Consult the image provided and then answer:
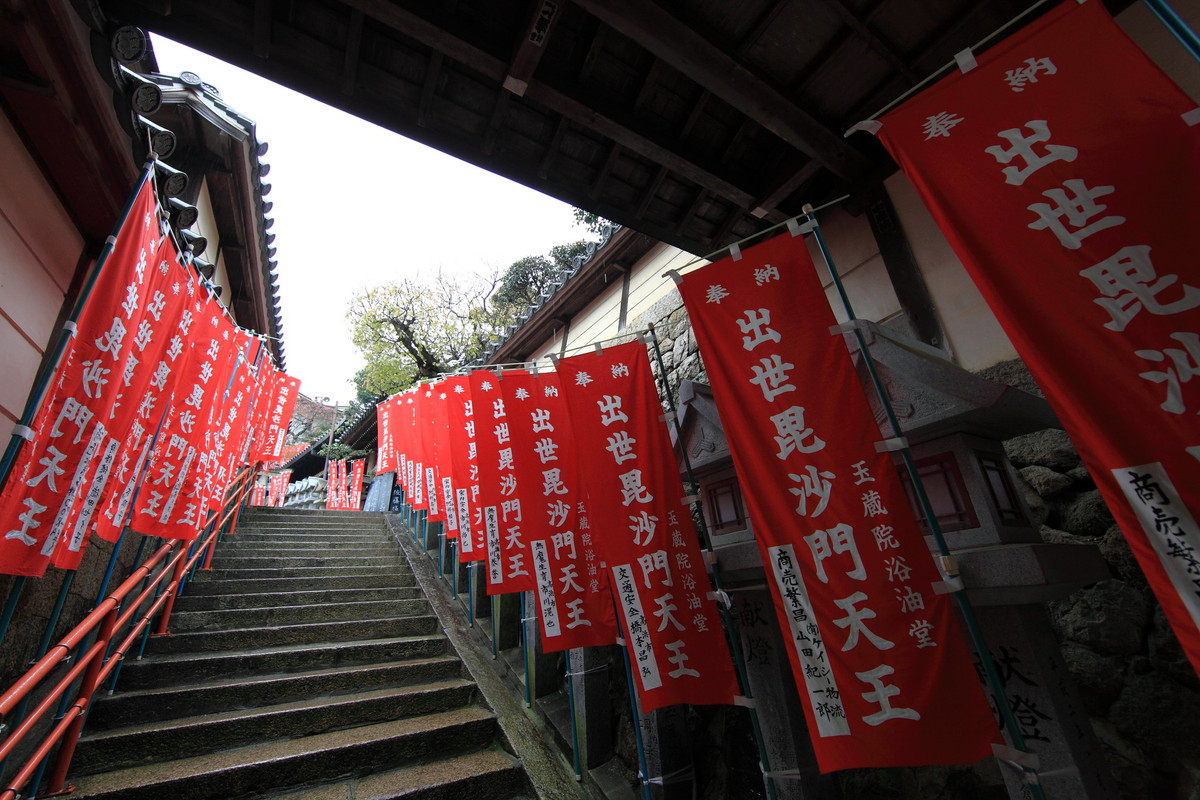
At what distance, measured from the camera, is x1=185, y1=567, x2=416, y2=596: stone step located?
7.12 metres

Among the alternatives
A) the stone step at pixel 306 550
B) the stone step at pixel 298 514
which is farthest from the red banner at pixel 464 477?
the stone step at pixel 298 514

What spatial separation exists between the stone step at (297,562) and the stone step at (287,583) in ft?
1.48

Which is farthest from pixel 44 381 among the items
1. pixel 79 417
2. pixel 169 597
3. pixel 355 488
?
pixel 355 488

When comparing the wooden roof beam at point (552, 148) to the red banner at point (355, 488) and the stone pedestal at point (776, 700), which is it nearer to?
the stone pedestal at point (776, 700)

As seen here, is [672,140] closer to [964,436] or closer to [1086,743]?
[964,436]

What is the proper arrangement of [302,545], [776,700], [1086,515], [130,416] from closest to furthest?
1. [1086,515]
2. [130,416]
3. [776,700]
4. [302,545]

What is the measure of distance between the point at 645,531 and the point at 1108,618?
126 inches

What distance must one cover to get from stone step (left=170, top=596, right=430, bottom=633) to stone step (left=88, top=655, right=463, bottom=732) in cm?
126

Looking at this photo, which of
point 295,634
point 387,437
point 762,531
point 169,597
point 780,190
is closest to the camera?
point 762,531

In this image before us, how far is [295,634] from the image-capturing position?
6270 millimetres

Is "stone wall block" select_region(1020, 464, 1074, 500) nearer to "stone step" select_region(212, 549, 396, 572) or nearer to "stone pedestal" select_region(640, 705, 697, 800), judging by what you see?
"stone pedestal" select_region(640, 705, 697, 800)

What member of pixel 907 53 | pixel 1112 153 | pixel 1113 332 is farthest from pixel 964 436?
pixel 907 53

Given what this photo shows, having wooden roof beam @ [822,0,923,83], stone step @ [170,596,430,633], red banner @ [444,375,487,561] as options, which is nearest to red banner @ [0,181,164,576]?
stone step @ [170,596,430,633]

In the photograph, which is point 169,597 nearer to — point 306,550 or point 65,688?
point 65,688
